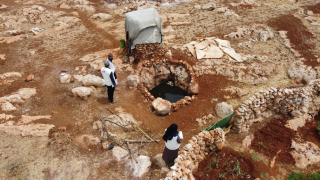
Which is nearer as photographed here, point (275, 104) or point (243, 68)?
point (275, 104)

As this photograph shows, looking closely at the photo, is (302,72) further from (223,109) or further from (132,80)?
(132,80)

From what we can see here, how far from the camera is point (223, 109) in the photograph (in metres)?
6.95

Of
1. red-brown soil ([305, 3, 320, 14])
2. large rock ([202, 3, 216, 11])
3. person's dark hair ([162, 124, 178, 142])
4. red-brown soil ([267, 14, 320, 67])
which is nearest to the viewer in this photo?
person's dark hair ([162, 124, 178, 142])

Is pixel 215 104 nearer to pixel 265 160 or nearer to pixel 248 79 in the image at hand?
pixel 248 79

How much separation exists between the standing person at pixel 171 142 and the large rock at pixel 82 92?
3668mm

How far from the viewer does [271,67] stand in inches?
336

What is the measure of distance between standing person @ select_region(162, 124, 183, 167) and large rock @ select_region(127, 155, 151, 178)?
47 cm

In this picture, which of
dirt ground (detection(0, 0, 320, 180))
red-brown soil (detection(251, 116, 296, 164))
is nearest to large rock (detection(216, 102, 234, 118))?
dirt ground (detection(0, 0, 320, 180))

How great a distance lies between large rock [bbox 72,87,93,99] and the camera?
6.93m

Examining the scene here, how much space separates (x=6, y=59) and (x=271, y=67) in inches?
461

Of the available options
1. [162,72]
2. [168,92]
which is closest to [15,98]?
[162,72]

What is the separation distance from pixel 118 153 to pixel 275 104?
5.45 m

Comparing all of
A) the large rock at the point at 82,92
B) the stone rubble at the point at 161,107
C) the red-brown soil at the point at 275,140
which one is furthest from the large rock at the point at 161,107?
the red-brown soil at the point at 275,140

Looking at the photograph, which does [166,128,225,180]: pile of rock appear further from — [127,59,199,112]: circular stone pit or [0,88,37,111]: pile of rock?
[0,88,37,111]: pile of rock
